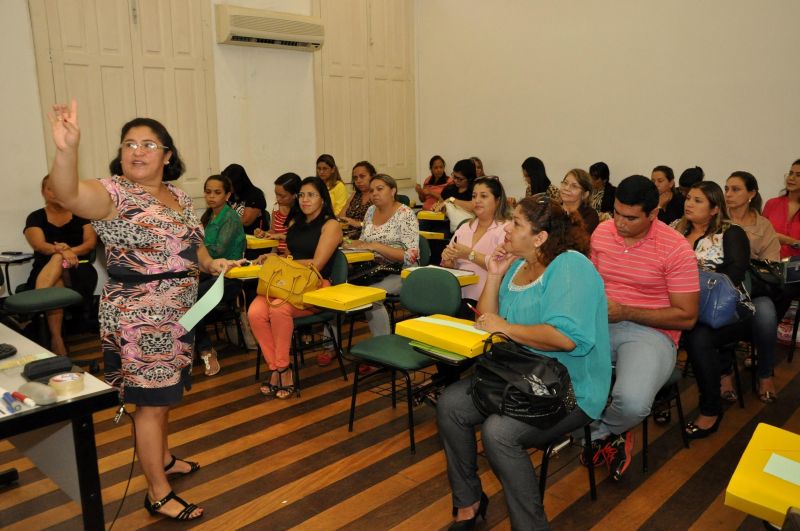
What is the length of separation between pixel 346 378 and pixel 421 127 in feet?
19.2

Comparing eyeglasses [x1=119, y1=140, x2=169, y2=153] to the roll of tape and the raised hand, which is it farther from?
the roll of tape

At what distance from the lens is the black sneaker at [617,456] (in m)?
3.13

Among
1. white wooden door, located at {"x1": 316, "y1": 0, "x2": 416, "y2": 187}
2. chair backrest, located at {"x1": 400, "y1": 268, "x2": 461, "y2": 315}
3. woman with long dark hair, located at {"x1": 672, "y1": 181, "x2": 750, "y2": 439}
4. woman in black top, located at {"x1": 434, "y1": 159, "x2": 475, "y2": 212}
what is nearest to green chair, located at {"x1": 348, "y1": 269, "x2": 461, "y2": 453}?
chair backrest, located at {"x1": 400, "y1": 268, "x2": 461, "y2": 315}

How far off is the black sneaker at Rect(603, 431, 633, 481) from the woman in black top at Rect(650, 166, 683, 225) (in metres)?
3.54

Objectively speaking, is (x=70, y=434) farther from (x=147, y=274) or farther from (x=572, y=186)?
(x=572, y=186)

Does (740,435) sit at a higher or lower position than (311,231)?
lower

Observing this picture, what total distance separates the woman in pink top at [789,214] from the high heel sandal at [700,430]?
2.04m

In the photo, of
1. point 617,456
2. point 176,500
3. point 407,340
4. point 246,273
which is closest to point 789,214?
point 617,456

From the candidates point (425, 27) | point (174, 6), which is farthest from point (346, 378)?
point (425, 27)

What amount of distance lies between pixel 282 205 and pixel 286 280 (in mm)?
1965

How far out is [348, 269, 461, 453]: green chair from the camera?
3379mm

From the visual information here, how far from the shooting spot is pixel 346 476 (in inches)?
127

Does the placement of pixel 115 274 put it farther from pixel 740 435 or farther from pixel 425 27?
pixel 425 27

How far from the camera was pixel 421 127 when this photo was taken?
9.63 m
